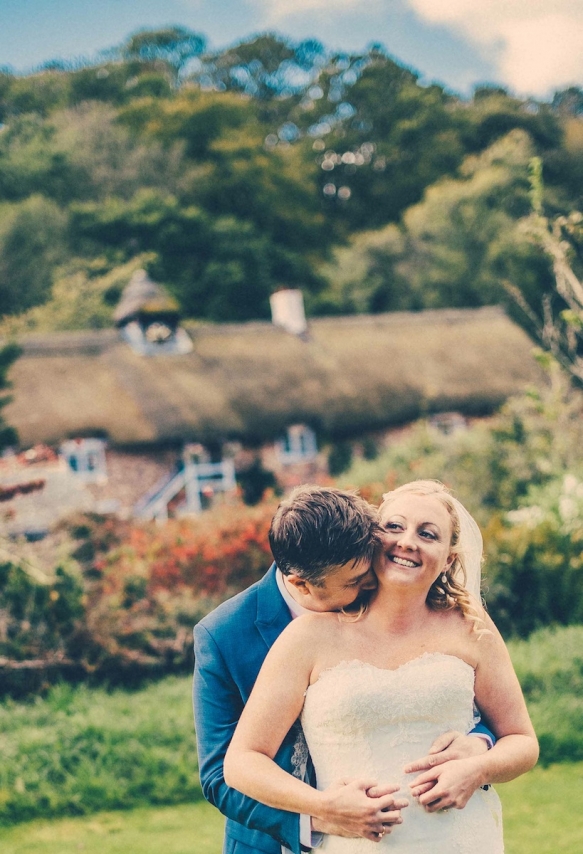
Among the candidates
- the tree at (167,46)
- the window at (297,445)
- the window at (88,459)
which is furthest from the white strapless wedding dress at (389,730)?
the tree at (167,46)

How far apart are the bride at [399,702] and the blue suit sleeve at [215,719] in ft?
0.47

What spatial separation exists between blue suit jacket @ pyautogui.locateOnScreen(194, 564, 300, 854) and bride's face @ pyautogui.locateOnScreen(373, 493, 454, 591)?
15.1 inches

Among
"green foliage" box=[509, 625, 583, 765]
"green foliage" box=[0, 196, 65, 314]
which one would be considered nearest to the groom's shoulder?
"green foliage" box=[509, 625, 583, 765]

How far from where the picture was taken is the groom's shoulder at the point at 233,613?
8.81 feet

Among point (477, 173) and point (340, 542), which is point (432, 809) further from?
point (477, 173)

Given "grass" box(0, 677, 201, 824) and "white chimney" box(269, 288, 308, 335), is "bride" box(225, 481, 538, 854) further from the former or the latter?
"white chimney" box(269, 288, 308, 335)

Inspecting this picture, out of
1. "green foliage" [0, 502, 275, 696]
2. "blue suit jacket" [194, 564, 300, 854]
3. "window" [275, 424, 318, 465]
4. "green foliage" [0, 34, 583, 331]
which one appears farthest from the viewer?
"green foliage" [0, 34, 583, 331]

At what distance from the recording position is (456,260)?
35.7 m

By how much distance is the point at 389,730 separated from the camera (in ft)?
8.27

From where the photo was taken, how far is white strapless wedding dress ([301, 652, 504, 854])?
2.47m

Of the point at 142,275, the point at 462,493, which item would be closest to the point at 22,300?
the point at 142,275

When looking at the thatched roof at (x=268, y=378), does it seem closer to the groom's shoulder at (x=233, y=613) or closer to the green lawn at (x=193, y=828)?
the green lawn at (x=193, y=828)

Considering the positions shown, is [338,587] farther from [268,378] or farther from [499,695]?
[268,378]

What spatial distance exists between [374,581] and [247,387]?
73.8ft
